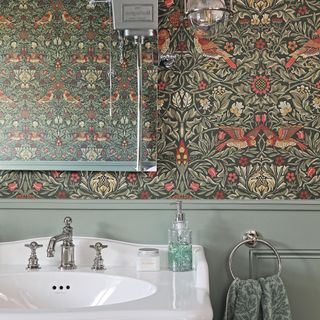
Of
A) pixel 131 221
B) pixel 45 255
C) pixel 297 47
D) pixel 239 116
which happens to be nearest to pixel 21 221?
pixel 45 255

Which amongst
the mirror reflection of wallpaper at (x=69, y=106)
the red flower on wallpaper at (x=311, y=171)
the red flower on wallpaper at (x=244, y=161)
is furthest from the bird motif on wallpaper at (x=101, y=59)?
the red flower on wallpaper at (x=311, y=171)

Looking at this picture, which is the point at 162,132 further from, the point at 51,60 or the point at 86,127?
the point at 51,60

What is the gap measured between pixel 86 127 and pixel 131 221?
0.35 meters

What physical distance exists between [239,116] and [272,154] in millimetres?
170

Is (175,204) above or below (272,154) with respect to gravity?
below

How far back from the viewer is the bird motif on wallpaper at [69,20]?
2.08 m

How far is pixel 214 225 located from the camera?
81.9 inches

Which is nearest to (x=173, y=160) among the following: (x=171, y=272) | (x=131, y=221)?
(x=131, y=221)

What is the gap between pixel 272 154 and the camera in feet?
6.84

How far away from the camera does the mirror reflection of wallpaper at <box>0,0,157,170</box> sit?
6.78 feet

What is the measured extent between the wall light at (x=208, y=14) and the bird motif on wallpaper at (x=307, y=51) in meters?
0.28

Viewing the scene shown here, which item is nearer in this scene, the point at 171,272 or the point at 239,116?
the point at 171,272

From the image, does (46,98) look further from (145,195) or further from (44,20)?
(145,195)

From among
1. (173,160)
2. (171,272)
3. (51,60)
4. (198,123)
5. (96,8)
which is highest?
(96,8)
